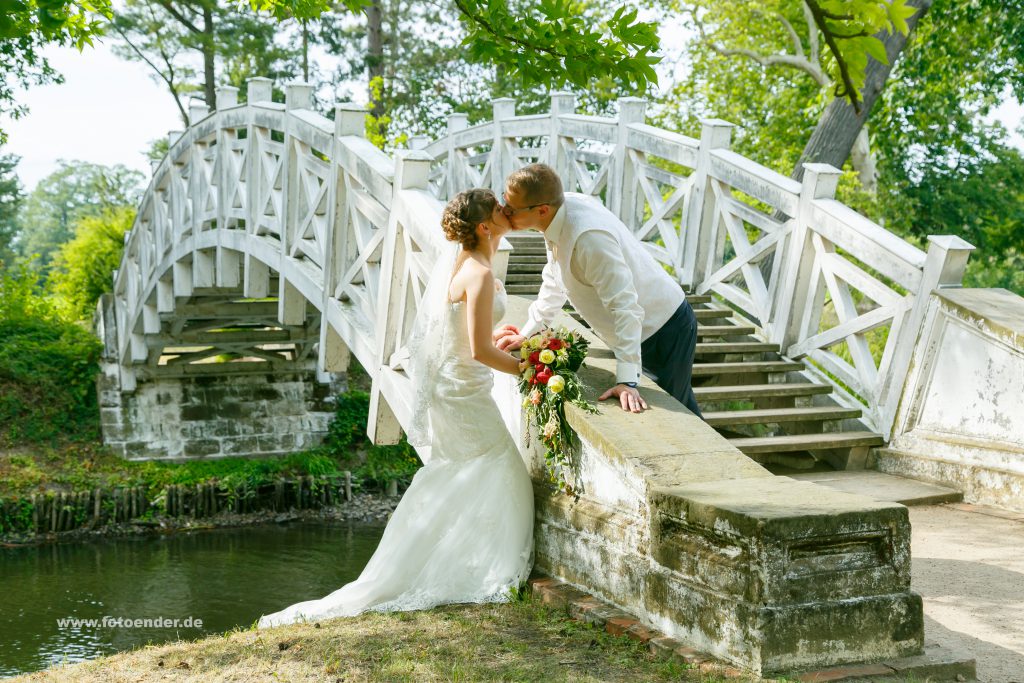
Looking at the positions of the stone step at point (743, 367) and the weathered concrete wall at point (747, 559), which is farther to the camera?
the stone step at point (743, 367)

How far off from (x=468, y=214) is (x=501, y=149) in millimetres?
6787

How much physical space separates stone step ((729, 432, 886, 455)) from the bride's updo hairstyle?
7.81ft

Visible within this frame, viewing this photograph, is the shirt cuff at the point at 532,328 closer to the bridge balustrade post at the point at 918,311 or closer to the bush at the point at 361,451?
the bridge balustrade post at the point at 918,311

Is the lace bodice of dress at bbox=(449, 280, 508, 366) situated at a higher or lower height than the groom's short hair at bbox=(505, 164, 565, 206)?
lower

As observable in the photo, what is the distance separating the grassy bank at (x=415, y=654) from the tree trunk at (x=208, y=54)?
77.1 feet

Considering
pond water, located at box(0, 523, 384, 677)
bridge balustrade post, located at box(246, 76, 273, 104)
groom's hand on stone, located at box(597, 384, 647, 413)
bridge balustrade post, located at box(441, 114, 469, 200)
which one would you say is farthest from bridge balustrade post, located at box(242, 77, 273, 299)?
groom's hand on stone, located at box(597, 384, 647, 413)

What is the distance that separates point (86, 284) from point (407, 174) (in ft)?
63.2

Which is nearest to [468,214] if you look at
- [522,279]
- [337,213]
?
[522,279]

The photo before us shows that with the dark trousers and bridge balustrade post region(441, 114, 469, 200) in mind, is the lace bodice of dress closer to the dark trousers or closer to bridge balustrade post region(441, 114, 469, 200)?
the dark trousers

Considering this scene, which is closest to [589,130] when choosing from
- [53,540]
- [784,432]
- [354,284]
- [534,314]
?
[354,284]

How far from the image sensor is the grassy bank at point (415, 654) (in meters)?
3.71

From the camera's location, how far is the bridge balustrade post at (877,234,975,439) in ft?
21.2

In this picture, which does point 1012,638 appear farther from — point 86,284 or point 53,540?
point 86,284

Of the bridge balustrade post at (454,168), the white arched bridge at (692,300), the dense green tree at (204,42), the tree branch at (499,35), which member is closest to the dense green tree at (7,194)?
the dense green tree at (204,42)
